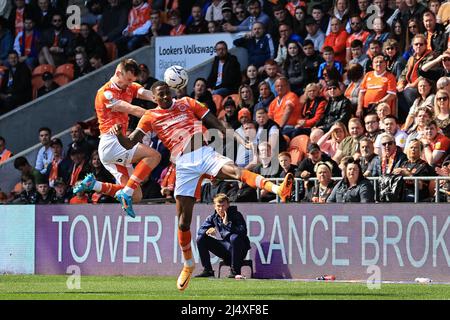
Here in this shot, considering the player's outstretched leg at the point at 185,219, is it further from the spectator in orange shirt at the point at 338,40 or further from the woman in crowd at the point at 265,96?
the spectator in orange shirt at the point at 338,40

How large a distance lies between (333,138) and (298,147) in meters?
0.91

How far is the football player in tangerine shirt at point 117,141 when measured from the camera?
18.6 m

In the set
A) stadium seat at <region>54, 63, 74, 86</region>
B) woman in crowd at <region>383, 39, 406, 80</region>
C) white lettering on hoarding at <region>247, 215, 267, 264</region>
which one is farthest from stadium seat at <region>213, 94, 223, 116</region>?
stadium seat at <region>54, 63, 74, 86</region>

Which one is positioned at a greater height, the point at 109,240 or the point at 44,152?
the point at 44,152

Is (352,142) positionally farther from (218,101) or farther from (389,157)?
(218,101)

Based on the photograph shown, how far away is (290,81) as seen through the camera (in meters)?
24.1

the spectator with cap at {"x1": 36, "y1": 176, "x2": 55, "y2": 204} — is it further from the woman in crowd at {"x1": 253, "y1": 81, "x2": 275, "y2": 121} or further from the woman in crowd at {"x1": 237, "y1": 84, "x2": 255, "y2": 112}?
the woman in crowd at {"x1": 253, "y1": 81, "x2": 275, "y2": 121}

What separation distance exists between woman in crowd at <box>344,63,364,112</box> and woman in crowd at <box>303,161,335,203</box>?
2.87 meters

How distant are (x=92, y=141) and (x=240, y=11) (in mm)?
4444

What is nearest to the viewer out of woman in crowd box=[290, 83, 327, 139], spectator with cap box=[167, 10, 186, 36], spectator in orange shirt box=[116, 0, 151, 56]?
woman in crowd box=[290, 83, 327, 139]

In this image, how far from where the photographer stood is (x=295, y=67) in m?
24.1

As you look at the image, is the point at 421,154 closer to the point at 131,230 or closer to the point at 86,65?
the point at 131,230

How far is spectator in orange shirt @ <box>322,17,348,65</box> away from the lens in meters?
23.8

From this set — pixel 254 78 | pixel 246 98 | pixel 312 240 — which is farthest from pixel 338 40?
pixel 312 240
